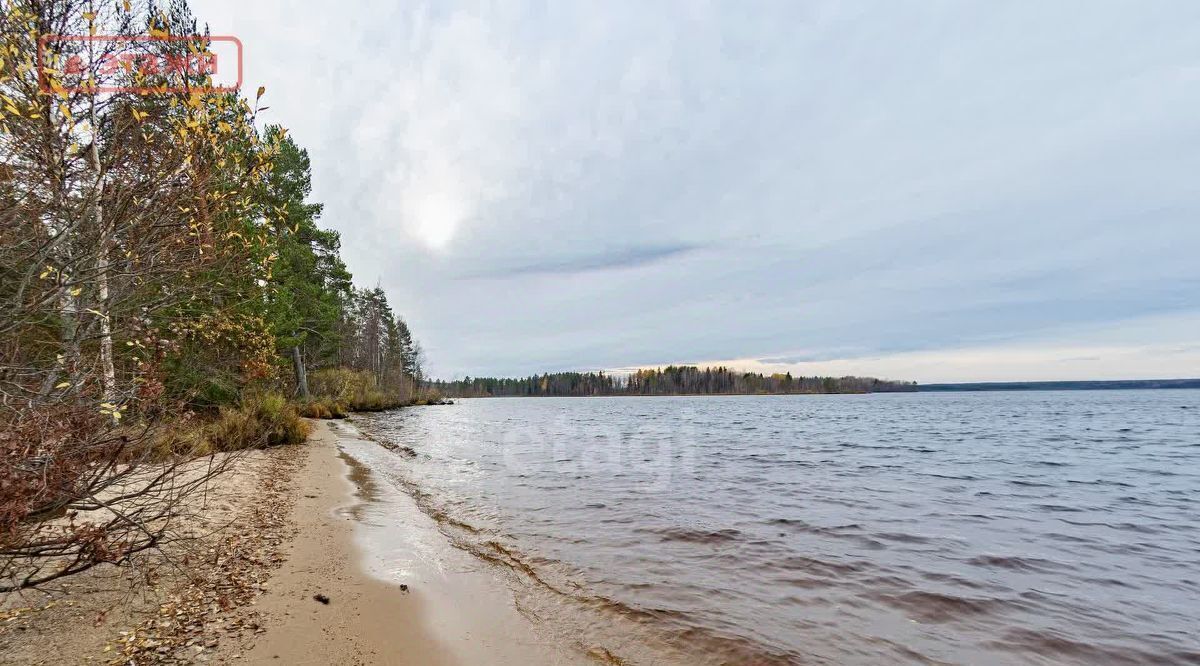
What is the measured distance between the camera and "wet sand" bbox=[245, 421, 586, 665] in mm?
4398

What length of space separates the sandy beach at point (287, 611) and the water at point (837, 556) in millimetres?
668

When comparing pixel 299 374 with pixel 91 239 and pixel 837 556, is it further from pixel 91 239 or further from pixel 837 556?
pixel 837 556

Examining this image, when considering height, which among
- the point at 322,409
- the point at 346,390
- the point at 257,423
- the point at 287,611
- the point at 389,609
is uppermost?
the point at 346,390

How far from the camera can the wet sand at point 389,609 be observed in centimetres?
440

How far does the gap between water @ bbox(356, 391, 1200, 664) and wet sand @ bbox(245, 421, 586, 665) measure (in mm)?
481

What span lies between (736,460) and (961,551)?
11.3 m

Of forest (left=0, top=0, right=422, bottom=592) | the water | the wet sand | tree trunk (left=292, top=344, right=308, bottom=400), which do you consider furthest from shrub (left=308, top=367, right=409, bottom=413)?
forest (left=0, top=0, right=422, bottom=592)

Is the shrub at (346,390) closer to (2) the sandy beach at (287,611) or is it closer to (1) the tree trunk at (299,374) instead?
(1) the tree trunk at (299,374)

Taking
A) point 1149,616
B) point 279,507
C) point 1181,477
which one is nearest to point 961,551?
point 1149,616

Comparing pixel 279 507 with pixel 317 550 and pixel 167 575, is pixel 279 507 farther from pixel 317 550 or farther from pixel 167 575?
pixel 167 575

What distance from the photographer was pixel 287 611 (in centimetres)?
486

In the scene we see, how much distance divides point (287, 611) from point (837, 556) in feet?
25.0

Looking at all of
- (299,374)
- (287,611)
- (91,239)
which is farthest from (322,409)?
(91,239)

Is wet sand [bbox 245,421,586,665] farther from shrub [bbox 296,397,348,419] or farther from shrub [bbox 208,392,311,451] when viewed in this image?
shrub [bbox 296,397,348,419]
